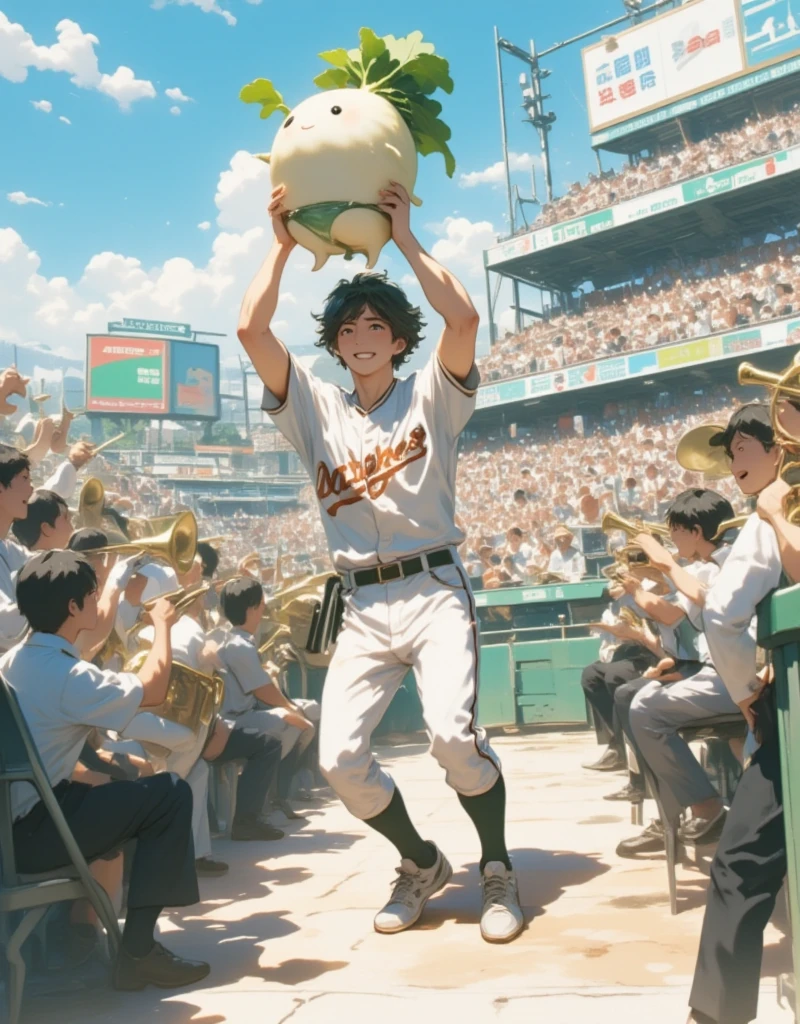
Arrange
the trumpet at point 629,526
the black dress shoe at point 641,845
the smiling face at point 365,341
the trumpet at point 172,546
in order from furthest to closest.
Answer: the black dress shoe at point 641,845, the trumpet at point 172,546, the trumpet at point 629,526, the smiling face at point 365,341

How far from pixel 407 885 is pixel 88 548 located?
199 centimetres

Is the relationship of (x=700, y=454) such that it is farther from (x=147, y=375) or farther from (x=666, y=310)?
(x=147, y=375)

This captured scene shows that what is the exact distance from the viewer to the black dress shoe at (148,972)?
2.72 m

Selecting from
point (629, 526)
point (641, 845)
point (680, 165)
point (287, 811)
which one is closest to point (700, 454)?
point (629, 526)

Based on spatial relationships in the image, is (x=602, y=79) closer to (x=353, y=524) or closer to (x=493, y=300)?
(x=493, y=300)

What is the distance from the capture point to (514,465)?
29984 millimetres

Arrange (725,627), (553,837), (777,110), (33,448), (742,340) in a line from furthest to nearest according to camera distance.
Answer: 1. (777,110)
2. (742,340)
3. (33,448)
4. (553,837)
5. (725,627)

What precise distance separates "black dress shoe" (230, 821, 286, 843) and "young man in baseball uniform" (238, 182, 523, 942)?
1894 mm

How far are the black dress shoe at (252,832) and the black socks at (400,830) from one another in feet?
6.35

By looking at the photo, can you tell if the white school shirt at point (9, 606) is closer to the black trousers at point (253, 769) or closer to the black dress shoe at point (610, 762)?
the black trousers at point (253, 769)

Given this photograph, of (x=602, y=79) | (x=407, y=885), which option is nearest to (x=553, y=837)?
(x=407, y=885)

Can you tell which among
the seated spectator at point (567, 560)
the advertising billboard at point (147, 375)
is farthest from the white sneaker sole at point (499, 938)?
the advertising billboard at point (147, 375)

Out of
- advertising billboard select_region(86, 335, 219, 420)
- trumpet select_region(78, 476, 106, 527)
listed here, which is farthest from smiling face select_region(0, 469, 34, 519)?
advertising billboard select_region(86, 335, 219, 420)

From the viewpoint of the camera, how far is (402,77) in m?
3.42
